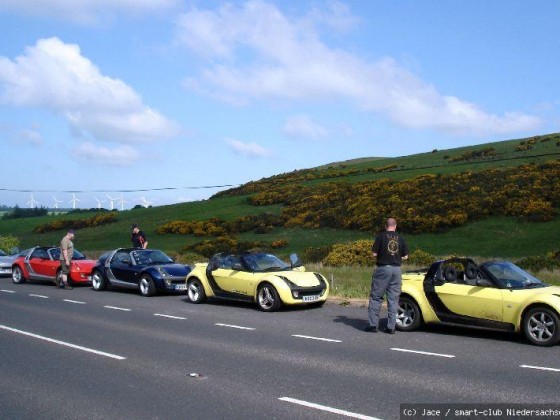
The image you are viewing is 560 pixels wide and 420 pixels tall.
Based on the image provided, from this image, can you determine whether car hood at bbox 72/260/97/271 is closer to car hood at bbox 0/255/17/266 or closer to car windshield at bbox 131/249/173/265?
car windshield at bbox 131/249/173/265

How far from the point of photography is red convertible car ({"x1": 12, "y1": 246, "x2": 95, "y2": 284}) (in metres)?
21.2

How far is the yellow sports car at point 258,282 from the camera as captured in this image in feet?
46.9

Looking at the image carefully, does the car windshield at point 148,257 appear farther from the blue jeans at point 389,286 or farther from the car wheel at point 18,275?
the blue jeans at point 389,286

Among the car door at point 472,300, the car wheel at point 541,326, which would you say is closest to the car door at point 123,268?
the car door at point 472,300

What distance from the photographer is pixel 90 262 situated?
21844 millimetres

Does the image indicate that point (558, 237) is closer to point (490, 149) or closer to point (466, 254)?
point (466, 254)

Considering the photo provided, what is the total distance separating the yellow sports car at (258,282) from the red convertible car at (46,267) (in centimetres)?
636

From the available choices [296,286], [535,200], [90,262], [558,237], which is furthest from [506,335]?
[535,200]

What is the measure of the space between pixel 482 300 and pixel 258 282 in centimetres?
581

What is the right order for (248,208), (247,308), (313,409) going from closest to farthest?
(313,409), (247,308), (248,208)

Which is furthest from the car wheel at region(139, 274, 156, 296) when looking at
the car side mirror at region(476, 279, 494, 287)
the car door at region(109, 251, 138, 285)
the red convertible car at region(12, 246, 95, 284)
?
the car side mirror at region(476, 279, 494, 287)

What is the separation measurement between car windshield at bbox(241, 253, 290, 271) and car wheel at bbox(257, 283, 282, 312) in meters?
0.84

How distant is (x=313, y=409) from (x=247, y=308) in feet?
29.6

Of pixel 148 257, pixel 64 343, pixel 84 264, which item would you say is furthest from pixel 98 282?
pixel 64 343
